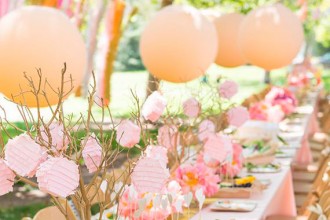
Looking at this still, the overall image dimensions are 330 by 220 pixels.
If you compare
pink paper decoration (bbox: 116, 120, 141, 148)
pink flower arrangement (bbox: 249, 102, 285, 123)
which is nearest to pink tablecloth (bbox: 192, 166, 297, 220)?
pink paper decoration (bbox: 116, 120, 141, 148)

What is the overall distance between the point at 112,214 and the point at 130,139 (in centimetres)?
91

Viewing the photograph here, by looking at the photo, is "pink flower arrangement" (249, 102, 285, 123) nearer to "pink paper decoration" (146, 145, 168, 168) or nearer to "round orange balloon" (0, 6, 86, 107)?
"round orange balloon" (0, 6, 86, 107)

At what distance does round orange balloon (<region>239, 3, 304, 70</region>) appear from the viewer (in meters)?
6.55

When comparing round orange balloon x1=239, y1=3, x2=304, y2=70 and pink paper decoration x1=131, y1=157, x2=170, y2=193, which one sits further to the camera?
round orange balloon x1=239, y1=3, x2=304, y2=70

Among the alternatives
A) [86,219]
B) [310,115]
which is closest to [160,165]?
[86,219]

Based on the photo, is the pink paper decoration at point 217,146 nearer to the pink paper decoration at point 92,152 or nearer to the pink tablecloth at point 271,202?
the pink tablecloth at point 271,202

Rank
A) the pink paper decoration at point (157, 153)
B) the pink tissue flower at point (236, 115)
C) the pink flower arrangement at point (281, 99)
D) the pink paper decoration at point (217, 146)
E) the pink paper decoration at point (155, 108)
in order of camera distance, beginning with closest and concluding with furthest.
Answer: the pink paper decoration at point (157, 153), the pink paper decoration at point (155, 108), the pink paper decoration at point (217, 146), the pink tissue flower at point (236, 115), the pink flower arrangement at point (281, 99)

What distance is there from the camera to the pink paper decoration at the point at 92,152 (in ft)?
9.69

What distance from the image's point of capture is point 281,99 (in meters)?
9.38

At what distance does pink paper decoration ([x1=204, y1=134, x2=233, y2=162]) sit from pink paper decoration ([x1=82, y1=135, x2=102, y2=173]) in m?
1.74

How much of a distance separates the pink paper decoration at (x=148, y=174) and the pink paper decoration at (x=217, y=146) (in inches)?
70.0

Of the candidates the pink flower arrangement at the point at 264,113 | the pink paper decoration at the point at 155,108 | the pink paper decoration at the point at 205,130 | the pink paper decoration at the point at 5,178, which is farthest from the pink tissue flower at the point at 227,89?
the pink paper decoration at the point at 5,178

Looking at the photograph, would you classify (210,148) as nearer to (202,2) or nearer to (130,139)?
(130,139)

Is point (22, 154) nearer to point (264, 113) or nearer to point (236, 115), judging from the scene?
point (236, 115)
